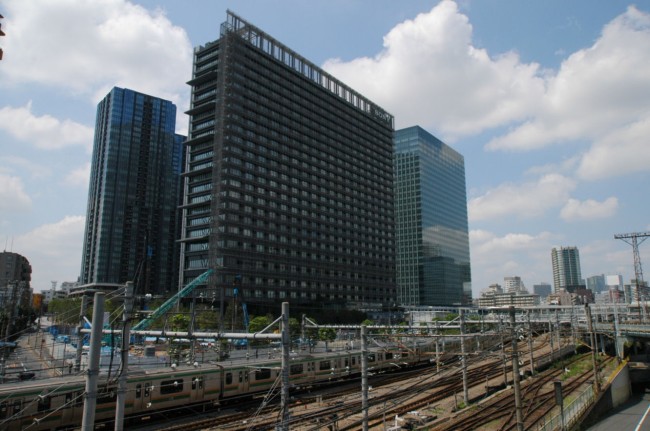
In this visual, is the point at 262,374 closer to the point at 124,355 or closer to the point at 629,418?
the point at 124,355

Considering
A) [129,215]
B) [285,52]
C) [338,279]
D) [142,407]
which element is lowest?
[142,407]

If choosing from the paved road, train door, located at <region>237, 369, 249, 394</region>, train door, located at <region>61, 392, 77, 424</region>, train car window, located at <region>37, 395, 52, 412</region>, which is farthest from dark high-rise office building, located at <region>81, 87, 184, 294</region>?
the paved road

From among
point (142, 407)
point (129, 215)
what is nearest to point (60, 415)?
point (142, 407)

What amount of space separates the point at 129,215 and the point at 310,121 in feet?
276

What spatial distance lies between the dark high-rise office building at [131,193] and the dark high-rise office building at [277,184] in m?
72.0

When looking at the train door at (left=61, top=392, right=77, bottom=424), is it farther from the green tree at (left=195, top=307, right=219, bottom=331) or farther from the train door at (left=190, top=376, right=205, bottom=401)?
the green tree at (left=195, top=307, right=219, bottom=331)

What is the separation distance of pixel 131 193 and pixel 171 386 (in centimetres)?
15419

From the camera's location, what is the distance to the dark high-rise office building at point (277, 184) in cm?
9625

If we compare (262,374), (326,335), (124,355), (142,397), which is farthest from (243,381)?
(326,335)

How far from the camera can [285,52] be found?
120125mm

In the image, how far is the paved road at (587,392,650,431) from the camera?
30.5m

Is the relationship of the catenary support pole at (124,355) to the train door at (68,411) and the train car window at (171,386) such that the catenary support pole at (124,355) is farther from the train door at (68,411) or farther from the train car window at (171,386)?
the train car window at (171,386)

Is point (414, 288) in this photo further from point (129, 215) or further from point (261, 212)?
point (129, 215)

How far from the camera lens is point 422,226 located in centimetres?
17300
